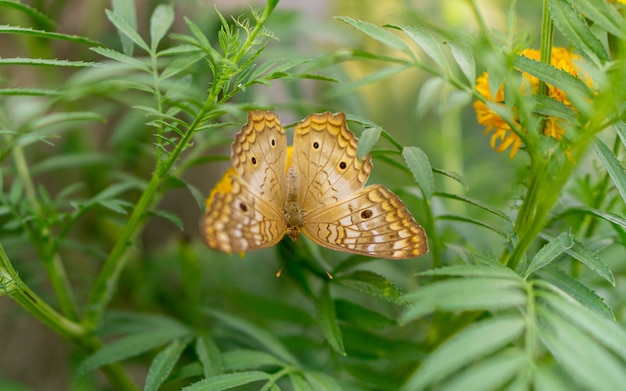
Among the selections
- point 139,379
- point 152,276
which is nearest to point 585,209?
point 152,276

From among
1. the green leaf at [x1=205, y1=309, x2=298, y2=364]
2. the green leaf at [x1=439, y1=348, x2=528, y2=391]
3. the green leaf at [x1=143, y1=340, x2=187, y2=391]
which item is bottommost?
the green leaf at [x1=205, y1=309, x2=298, y2=364]

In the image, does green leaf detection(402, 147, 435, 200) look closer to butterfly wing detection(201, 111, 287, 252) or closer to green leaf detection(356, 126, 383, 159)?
green leaf detection(356, 126, 383, 159)

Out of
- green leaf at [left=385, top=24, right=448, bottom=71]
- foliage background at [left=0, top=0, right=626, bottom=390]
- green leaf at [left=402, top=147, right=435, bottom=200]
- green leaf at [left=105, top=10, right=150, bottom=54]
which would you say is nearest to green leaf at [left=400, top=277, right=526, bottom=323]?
foliage background at [left=0, top=0, right=626, bottom=390]

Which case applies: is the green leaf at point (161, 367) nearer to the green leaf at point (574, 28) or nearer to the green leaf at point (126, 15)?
the green leaf at point (126, 15)

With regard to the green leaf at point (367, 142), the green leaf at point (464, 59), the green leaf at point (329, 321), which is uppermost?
the green leaf at point (464, 59)

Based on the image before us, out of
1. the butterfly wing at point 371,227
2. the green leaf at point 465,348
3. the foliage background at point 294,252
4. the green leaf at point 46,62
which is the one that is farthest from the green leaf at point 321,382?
the green leaf at point 46,62

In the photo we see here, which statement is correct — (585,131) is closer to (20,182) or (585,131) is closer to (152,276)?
(20,182)

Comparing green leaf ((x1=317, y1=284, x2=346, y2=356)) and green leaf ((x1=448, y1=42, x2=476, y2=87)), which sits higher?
green leaf ((x1=448, y1=42, x2=476, y2=87))
